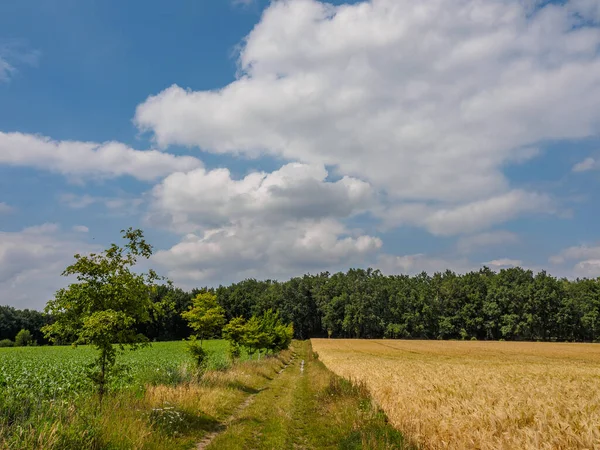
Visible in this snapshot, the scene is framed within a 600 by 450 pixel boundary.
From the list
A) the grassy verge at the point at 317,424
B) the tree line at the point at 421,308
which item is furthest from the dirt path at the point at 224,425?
the tree line at the point at 421,308

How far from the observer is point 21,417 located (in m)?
7.88

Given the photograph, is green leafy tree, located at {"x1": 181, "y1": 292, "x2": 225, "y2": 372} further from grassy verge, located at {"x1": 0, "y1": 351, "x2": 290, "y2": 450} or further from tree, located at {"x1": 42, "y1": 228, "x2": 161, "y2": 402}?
tree, located at {"x1": 42, "y1": 228, "x2": 161, "y2": 402}

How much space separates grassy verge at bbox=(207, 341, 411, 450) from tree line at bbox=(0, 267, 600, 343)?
287 feet

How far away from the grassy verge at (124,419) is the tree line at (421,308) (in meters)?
88.9

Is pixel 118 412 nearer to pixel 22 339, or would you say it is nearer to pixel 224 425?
pixel 224 425

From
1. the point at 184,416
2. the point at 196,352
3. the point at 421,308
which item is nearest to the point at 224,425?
the point at 184,416

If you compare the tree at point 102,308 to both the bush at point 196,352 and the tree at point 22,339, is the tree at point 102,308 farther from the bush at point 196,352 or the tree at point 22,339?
the tree at point 22,339

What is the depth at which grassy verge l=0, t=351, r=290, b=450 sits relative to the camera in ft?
23.9

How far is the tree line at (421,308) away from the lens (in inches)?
4296

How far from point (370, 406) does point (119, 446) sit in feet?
28.8

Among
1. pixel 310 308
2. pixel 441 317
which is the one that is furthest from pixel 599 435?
pixel 310 308

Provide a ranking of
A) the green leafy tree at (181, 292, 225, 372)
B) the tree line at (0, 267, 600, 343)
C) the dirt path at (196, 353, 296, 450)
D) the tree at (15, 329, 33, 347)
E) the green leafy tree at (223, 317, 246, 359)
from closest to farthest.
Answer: the dirt path at (196, 353, 296, 450) → the green leafy tree at (181, 292, 225, 372) → the green leafy tree at (223, 317, 246, 359) → the tree at (15, 329, 33, 347) → the tree line at (0, 267, 600, 343)

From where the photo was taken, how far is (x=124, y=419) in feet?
32.4

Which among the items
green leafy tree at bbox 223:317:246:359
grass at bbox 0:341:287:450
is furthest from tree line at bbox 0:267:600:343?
grass at bbox 0:341:287:450
